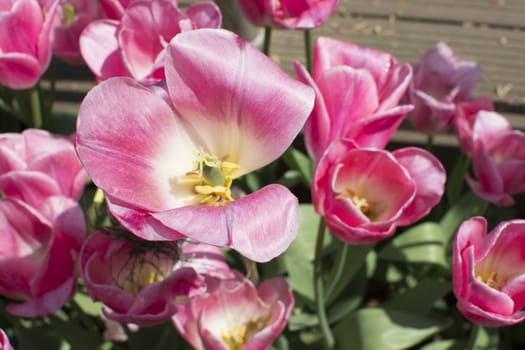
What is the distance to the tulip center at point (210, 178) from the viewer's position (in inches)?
25.4

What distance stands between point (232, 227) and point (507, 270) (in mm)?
360

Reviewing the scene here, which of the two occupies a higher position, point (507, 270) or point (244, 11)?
point (244, 11)

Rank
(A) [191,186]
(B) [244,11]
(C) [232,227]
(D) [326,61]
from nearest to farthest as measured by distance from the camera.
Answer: (C) [232,227] → (A) [191,186] → (D) [326,61] → (B) [244,11]

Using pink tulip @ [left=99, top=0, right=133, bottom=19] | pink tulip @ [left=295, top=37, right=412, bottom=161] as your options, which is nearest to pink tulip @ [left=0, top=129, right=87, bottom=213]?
pink tulip @ [left=99, top=0, right=133, bottom=19]

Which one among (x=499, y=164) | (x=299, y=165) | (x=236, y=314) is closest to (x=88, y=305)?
(x=236, y=314)

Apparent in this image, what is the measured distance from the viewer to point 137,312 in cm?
67

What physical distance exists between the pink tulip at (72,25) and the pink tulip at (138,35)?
19cm

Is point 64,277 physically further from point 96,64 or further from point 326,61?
point 326,61

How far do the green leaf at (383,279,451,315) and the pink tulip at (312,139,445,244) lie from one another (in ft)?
1.13

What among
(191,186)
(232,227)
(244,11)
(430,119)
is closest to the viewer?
(232,227)

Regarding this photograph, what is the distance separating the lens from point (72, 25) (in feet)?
3.08

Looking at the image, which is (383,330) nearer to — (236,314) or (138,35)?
(236,314)

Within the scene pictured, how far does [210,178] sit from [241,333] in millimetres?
260

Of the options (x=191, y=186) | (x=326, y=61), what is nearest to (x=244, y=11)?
(x=326, y=61)
